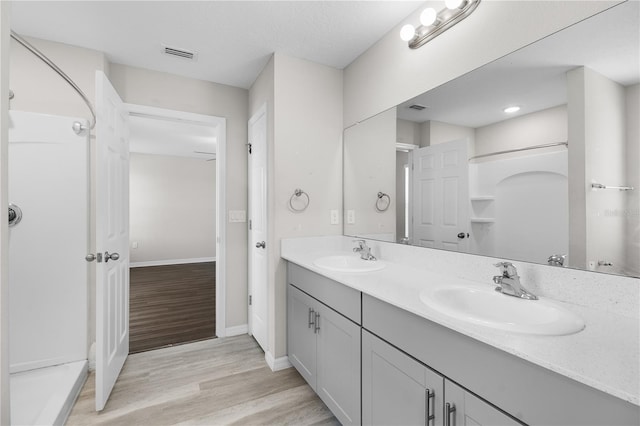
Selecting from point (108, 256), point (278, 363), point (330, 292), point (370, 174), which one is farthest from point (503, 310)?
point (108, 256)

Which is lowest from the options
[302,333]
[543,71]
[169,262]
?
[169,262]

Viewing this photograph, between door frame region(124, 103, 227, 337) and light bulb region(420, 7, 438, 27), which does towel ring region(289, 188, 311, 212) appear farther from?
light bulb region(420, 7, 438, 27)

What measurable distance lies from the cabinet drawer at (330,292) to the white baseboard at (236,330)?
1089 millimetres

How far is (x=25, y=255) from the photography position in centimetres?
201

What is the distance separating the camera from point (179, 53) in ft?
7.25

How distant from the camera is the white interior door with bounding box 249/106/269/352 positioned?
7.76 feet

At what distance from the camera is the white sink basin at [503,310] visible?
83cm

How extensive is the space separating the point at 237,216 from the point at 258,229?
1.36ft

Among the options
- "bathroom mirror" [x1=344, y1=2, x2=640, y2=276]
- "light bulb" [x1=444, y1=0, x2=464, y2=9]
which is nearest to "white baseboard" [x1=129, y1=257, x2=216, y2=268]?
"bathroom mirror" [x1=344, y1=2, x2=640, y2=276]

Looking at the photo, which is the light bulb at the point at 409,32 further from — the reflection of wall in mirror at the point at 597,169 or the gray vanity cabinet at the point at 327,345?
the gray vanity cabinet at the point at 327,345

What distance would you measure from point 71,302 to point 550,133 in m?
3.07

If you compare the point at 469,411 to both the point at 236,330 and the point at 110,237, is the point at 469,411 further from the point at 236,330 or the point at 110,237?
the point at 236,330

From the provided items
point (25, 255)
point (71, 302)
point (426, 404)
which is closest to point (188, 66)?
point (25, 255)

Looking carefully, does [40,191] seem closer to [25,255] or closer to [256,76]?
[25,255]
